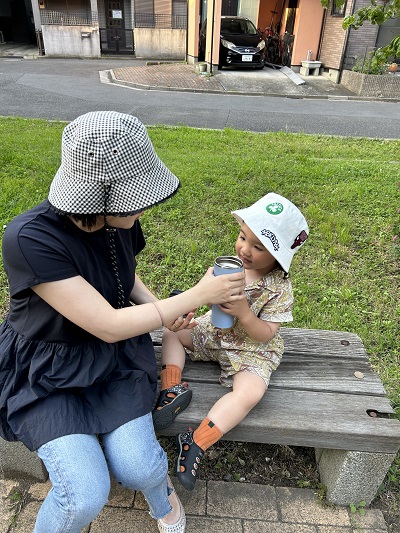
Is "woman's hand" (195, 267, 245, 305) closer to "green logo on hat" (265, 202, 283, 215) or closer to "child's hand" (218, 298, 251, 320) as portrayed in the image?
"child's hand" (218, 298, 251, 320)

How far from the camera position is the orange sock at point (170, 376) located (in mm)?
1821

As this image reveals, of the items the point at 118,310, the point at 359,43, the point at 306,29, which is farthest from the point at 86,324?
the point at 306,29

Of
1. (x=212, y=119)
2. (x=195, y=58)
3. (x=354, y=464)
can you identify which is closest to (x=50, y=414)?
(x=354, y=464)

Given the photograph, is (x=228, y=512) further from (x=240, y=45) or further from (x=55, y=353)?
(x=240, y=45)

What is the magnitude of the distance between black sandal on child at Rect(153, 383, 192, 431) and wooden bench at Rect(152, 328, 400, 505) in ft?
0.16

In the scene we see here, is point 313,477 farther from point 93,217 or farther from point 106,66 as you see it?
point 106,66

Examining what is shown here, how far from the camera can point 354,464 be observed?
1.78 metres

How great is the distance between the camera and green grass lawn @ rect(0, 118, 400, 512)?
9.89 ft

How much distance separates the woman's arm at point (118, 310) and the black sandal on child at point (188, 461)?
53cm

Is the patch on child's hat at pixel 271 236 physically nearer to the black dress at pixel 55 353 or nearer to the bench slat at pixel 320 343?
the black dress at pixel 55 353

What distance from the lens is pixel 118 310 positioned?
147 centimetres

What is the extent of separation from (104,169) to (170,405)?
95 centimetres

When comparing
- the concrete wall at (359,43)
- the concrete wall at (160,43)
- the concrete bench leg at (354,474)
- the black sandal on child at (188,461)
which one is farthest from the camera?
the concrete wall at (160,43)

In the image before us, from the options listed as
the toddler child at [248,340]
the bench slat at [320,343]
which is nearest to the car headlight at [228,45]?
the bench slat at [320,343]
